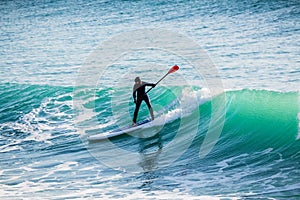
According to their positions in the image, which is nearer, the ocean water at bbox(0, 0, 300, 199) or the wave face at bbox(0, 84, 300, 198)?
the wave face at bbox(0, 84, 300, 198)

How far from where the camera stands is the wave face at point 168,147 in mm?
13623

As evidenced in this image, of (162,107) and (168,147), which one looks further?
(162,107)

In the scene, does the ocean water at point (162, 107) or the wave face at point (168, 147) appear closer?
the wave face at point (168, 147)

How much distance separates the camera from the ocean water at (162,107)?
547 inches

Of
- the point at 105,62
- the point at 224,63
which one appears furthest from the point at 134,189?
the point at 105,62

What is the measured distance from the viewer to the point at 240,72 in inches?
1010

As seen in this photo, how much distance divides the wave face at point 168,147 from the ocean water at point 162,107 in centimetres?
4

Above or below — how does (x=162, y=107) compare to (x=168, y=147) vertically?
above

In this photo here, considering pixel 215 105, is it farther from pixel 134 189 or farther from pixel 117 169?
pixel 134 189

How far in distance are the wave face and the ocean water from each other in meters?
0.04

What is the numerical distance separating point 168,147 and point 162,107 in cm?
462

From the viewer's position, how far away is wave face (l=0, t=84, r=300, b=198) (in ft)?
44.7

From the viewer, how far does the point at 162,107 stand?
69.9ft

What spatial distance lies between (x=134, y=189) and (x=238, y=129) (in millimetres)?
5634
